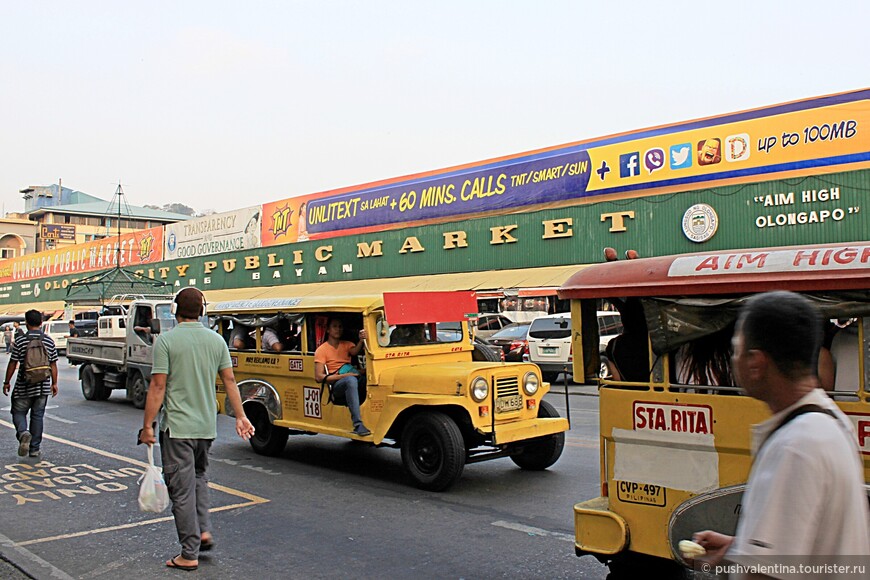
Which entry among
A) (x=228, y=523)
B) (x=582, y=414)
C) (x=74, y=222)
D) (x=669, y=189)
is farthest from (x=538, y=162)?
(x=74, y=222)

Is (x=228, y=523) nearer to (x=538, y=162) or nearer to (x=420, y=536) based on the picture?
(x=420, y=536)

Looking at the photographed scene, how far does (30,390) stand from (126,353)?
6.27 m

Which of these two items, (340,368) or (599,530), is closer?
(599,530)

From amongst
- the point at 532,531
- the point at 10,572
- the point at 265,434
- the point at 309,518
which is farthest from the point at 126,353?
the point at 532,531

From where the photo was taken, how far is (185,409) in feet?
Answer: 18.7

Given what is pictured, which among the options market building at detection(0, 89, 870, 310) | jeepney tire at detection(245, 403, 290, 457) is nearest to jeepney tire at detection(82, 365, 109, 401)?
jeepney tire at detection(245, 403, 290, 457)

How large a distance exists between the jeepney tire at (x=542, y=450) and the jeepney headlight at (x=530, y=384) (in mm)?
401

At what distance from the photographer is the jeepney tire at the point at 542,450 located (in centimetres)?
893

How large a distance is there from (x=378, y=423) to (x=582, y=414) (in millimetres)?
6384

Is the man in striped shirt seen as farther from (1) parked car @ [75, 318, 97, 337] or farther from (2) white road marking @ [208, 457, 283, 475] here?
(1) parked car @ [75, 318, 97, 337]

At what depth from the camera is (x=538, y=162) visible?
96.9 feet

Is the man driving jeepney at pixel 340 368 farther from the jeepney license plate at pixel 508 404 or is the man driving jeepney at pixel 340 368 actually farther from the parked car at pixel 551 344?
the parked car at pixel 551 344

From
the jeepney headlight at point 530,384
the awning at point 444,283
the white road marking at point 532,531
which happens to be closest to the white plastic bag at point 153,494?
the white road marking at point 532,531

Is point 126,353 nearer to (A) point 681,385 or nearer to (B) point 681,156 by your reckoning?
(A) point 681,385
